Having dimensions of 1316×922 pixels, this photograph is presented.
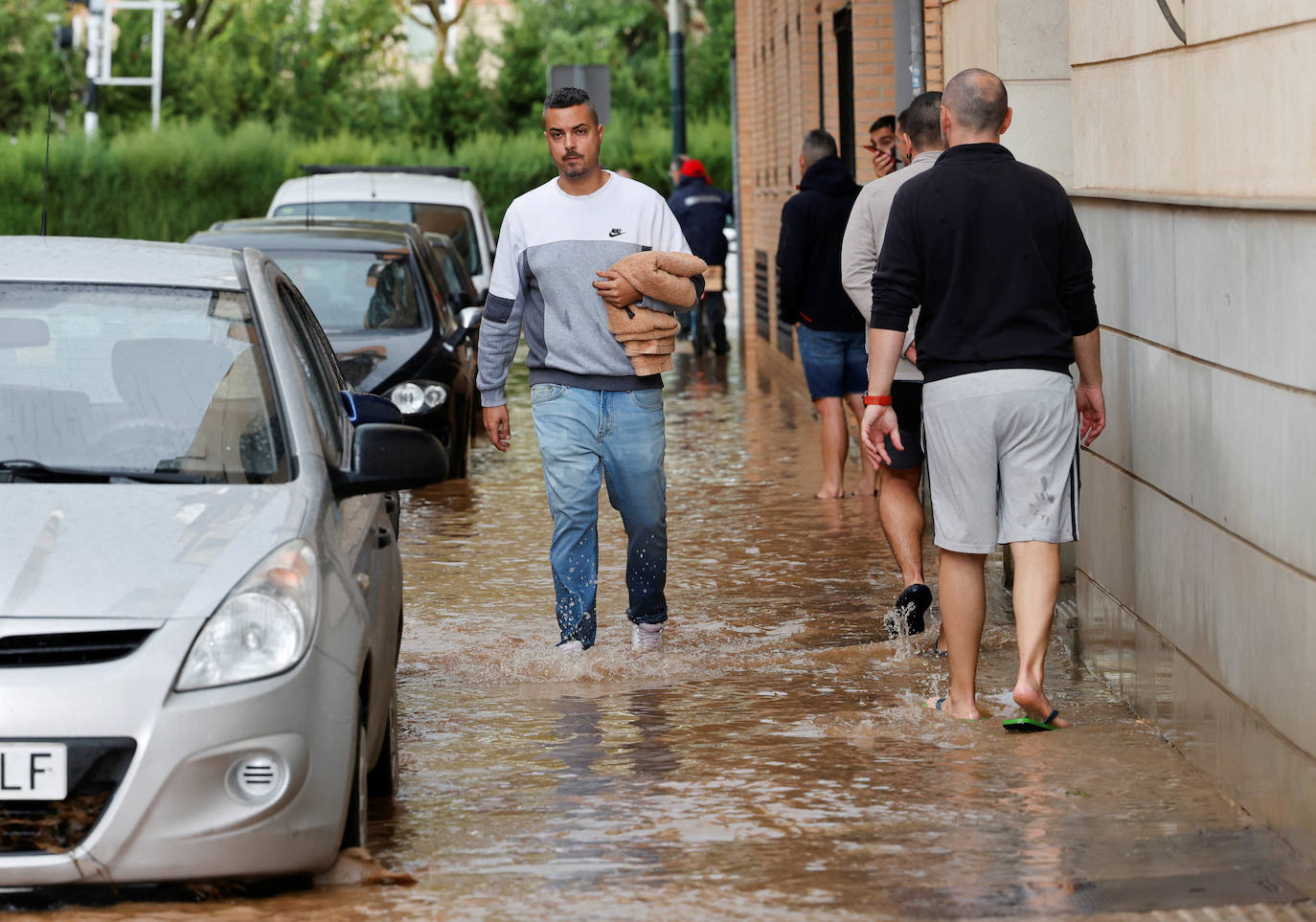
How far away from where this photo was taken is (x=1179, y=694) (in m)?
6.05

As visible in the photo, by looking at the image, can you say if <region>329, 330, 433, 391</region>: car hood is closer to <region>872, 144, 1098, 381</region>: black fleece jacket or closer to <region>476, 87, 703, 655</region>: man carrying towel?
<region>476, 87, 703, 655</region>: man carrying towel

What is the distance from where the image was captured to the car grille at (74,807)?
4.23 m

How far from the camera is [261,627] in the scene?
441 centimetres

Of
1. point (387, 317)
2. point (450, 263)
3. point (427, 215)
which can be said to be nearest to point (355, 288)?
point (387, 317)

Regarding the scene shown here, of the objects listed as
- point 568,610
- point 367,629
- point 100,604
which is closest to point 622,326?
point 568,610

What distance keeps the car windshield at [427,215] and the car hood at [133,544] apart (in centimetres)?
1352

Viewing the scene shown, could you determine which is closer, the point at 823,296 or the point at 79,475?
the point at 79,475

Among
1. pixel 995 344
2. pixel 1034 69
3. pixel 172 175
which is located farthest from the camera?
pixel 172 175

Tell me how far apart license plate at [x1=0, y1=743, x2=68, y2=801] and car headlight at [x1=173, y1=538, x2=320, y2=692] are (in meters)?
0.27

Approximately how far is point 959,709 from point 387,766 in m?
1.85

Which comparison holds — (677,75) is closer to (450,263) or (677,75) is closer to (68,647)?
(450,263)

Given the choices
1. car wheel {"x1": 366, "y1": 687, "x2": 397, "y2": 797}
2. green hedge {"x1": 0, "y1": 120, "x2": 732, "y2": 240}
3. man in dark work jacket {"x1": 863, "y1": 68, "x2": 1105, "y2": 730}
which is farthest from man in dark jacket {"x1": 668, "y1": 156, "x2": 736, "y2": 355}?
car wheel {"x1": 366, "y1": 687, "x2": 397, "y2": 797}

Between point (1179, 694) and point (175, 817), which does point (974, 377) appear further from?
point (175, 817)

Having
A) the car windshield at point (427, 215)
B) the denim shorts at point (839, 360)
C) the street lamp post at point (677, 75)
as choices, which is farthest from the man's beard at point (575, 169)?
the street lamp post at point (677, 75)
